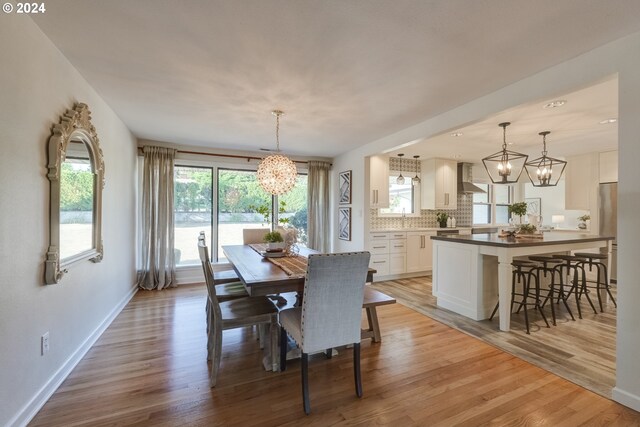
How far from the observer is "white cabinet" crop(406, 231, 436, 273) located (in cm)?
539

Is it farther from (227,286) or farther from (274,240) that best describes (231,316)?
(274,240)

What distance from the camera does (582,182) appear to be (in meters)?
5.34

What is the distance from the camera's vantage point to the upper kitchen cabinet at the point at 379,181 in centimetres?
514

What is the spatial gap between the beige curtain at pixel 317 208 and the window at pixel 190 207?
1.85 metres

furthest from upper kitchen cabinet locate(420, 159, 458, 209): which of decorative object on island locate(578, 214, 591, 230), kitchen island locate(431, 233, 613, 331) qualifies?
decorative object on island locate(578, 214, 591, 230)

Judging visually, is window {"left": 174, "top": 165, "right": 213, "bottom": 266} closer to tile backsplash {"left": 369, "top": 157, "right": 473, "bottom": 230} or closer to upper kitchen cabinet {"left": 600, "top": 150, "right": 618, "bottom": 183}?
tile backsplash {"left": 369, "top": 157, "right": 473, "bottom": 230}

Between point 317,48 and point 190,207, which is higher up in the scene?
point 317,48

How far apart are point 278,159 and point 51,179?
1.94 meters

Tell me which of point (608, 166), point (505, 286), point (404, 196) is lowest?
point (505, 286)

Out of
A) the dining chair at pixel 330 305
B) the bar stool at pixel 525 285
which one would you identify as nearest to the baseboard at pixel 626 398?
the bar stool at pixel 525 285

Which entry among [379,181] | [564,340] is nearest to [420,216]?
[379,181]

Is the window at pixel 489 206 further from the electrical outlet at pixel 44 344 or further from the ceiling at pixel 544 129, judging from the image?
the electrical outlet at pixel 44 344

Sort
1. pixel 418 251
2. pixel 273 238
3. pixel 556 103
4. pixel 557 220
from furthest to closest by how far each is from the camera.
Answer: pixel 557 220
pixel 418 251
pixel 273 238
pixel 556 103

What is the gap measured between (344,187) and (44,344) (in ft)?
14.7
